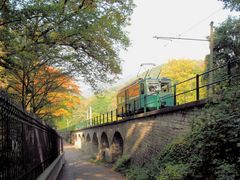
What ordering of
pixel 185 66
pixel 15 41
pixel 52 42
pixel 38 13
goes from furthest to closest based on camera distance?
pixel 185 66 → pixel 52 42 → pixel 15 41 → pixel 38 13

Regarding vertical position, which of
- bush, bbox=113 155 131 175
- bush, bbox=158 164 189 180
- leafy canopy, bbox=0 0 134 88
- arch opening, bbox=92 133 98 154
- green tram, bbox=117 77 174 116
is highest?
leafy canopy, bbox=0 0 134 88

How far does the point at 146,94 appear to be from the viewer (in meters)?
21.7

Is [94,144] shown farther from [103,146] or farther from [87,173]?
[87,173]

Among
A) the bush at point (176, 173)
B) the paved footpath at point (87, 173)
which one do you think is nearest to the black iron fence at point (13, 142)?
the bush at point (176, 173)

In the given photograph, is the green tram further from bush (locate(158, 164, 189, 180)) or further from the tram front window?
bush (locate(158, 164, 189, 180))

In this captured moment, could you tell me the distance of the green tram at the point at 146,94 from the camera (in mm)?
21219

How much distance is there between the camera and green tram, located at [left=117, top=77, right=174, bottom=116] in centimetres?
2122

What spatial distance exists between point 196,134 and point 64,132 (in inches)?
3308

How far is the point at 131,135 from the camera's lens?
813 inches

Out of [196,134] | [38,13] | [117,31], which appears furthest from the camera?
[117,31]

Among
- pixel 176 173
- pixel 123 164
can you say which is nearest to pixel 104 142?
pixel 123 164

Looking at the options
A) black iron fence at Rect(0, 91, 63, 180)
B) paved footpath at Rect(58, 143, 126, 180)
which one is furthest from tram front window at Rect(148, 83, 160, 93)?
black iron fence at Rect(0, 91, 63, 180)

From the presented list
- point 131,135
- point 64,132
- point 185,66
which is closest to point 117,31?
point 131,135

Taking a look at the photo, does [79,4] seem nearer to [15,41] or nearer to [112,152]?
[15,41]
